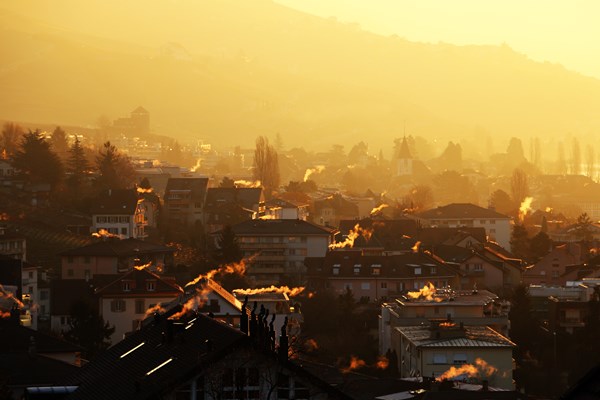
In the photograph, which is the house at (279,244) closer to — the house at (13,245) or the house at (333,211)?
the house at (13,245)

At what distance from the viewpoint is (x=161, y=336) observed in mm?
19219

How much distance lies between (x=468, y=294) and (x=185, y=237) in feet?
55.2

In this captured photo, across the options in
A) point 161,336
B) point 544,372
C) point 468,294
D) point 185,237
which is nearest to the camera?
point 161,336

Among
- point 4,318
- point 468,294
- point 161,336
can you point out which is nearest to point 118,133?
point 468,294

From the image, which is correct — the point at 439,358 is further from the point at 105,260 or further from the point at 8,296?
the point at 105,260

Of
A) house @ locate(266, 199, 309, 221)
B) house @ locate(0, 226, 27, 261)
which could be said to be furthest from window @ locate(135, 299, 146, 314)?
house @ locate(266, 199, 309, 221)

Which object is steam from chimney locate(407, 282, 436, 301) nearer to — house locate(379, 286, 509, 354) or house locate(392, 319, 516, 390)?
house locate(379, 286, 509, 354)

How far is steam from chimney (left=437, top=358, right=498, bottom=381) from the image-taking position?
114 ft

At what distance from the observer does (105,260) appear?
54.0m

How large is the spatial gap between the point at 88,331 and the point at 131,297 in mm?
7666

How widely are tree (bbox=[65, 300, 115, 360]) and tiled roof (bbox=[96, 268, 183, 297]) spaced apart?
4.64 m

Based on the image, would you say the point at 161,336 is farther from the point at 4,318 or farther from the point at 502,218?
the point at 502,218

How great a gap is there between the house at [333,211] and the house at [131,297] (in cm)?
3761

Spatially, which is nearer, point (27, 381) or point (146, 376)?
point (146, 376)
